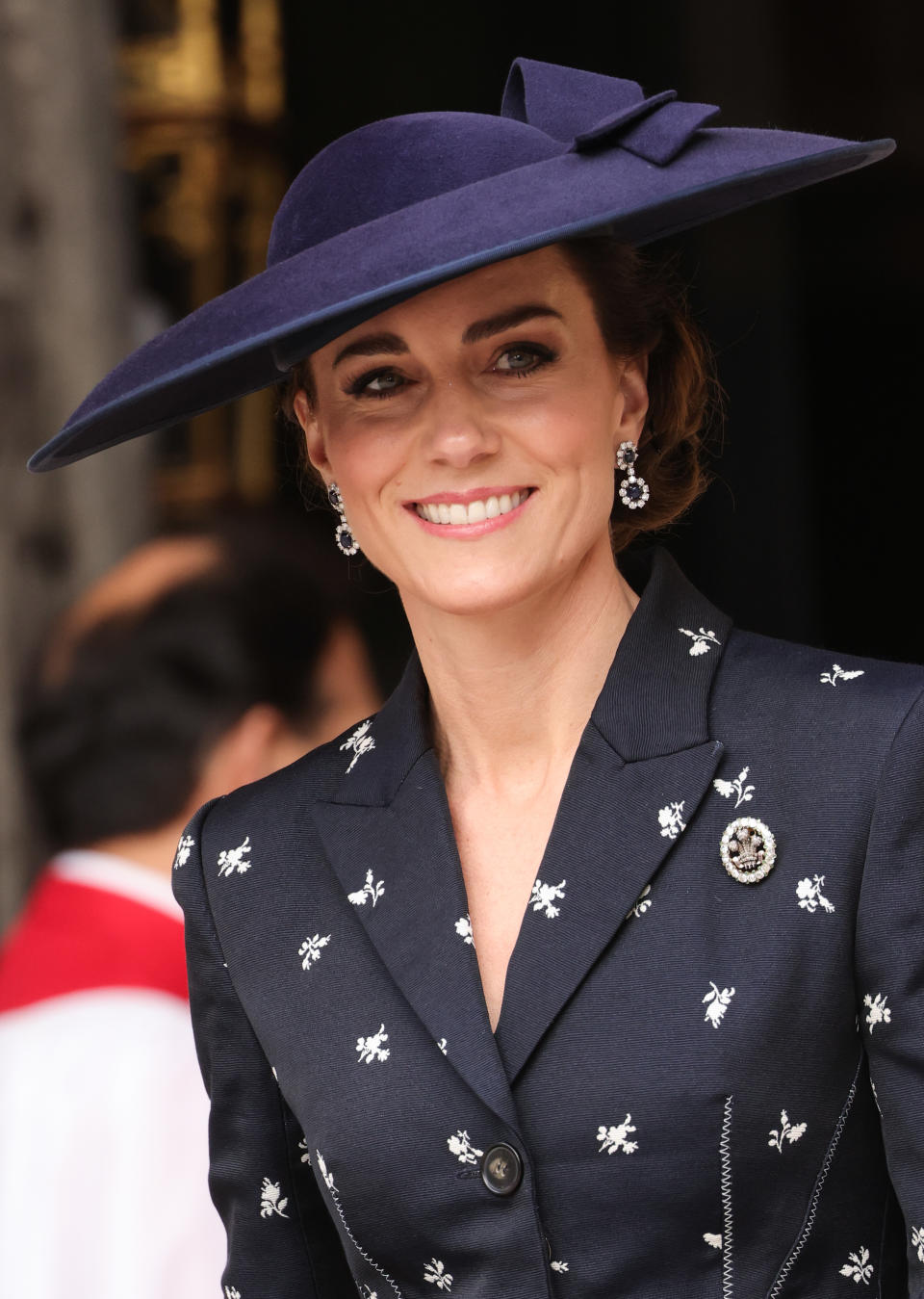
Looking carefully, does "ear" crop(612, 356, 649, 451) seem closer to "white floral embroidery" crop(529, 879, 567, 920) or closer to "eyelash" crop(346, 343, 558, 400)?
"eyelash" crop(346, 343, 558, 400)

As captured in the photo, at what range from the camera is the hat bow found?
156 cm

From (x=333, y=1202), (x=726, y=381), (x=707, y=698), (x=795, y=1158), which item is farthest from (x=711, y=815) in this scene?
(x=726, y=381)

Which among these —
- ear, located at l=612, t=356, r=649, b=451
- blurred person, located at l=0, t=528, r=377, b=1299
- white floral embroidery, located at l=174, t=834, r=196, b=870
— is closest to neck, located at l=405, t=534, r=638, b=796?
ear, located at l=612, t=356, r=649, b=451

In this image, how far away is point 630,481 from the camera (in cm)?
189

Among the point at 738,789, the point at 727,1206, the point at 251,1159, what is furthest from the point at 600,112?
the point at 251,1159

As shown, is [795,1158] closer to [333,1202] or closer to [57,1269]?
[333,1202]

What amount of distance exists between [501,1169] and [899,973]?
374 mm

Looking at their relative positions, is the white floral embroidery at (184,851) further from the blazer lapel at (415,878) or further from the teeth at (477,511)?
the teeth at (477,511)

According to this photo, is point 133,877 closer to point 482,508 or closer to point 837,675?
point 482,508

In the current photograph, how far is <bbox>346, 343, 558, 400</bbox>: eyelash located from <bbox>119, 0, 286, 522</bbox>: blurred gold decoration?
215cm

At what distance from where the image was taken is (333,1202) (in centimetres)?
175

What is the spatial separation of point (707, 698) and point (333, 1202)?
567 millimetres

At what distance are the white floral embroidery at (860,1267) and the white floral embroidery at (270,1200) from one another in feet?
1.87

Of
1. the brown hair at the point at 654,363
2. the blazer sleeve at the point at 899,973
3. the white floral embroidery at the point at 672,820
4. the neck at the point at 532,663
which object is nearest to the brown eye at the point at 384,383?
the brown hair at the point at 654,363
